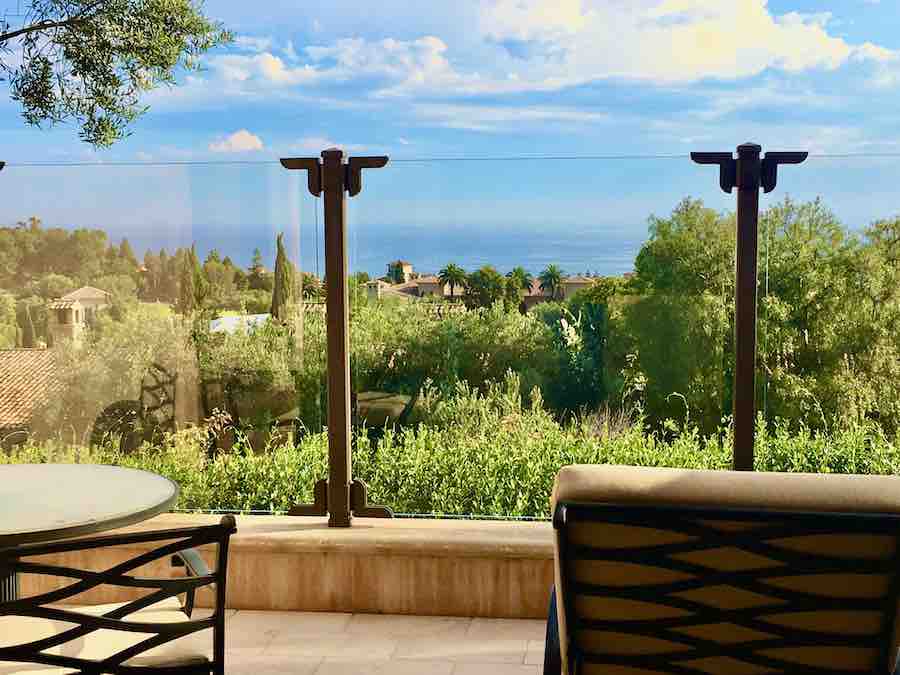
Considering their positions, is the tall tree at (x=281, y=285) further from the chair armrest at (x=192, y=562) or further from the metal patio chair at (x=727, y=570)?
the metal patio chair at (x=727, y=570)

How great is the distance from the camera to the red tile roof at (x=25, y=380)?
4117 mm

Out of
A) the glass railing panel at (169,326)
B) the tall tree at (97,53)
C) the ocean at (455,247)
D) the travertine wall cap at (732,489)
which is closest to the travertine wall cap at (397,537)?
the glass railing panel at (169,326)

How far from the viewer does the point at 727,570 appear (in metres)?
1.91

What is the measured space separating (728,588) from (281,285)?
2374 millimetres

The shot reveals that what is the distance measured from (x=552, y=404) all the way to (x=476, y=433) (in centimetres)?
30

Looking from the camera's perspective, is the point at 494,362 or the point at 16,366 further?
the point at 16,366

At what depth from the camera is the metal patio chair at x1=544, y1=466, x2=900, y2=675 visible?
1.85 m

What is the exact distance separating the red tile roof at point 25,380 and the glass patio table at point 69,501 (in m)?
1.16

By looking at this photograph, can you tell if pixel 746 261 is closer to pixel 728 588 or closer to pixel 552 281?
pixel 552 281

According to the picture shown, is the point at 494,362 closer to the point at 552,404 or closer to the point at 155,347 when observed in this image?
the point at 552,404

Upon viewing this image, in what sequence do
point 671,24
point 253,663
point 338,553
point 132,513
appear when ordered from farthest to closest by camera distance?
point 671,24 < point 338,553 < point 253,663 < point 132,513

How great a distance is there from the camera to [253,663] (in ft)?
11.0

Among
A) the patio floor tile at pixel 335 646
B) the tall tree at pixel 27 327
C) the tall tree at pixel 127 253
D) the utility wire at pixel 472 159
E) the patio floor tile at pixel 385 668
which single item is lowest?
the patio floor tile at pixel 385 668

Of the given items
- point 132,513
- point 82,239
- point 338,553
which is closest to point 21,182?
point 82,239
